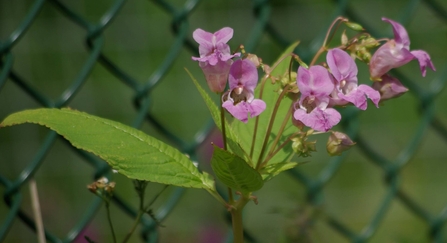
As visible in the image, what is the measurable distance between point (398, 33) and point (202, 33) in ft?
0.63

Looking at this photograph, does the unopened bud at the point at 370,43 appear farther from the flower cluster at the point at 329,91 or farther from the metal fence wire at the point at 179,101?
the metal fence wire at the point at 179,101

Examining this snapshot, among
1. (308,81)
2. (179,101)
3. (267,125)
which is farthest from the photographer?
(179,101)

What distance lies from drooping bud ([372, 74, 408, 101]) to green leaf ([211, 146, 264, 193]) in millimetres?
158

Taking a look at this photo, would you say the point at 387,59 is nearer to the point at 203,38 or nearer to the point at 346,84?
the point at 346,84

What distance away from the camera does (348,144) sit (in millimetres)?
593

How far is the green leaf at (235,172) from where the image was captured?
52cm

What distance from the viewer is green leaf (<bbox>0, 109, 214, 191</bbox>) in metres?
0.55

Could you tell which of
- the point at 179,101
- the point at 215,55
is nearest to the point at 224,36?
the point at 215,55

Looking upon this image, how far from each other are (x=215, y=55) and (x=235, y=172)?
10 cm

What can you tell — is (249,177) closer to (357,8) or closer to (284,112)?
(284,112)

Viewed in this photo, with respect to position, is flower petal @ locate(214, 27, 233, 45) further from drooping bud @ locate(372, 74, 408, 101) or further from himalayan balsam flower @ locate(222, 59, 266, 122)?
drooping bud @ locate(372, 74, 408, 101)

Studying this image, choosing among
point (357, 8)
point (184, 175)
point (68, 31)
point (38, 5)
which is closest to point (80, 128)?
point (184, 175)

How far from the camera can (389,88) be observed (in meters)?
0.61

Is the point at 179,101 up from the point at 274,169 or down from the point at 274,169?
down
